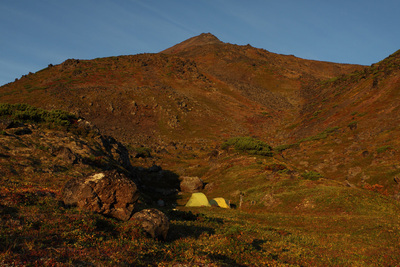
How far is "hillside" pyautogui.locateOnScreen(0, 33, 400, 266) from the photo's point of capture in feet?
37.9

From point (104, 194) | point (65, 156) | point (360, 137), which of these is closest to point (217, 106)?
point (360, 137)

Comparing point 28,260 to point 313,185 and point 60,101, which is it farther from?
point 60,101

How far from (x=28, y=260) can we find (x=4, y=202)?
7.22 m

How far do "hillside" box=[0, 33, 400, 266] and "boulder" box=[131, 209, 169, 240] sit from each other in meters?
0.52

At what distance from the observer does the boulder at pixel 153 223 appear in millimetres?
12934

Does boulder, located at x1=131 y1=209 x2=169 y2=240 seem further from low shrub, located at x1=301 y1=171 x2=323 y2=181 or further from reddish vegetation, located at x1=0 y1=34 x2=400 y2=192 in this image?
reddish vegetation, located at x1=0 y1=34 x2=400 y2=192

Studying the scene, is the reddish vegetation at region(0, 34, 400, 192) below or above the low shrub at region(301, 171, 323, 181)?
above

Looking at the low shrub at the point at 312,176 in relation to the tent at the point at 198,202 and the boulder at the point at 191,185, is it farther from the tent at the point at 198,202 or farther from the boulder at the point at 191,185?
the boulder at the point at 191,185

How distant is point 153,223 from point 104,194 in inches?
159

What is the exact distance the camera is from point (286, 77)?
176 metres

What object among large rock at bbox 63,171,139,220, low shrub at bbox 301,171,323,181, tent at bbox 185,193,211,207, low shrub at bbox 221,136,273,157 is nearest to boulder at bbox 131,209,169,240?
large rock at bbox 63,171,139,220

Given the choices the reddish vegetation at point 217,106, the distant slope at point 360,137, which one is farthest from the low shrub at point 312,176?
the reddish vegetation at point 217,106

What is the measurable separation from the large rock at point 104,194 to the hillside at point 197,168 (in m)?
0.94

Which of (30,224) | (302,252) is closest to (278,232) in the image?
(302,252)
